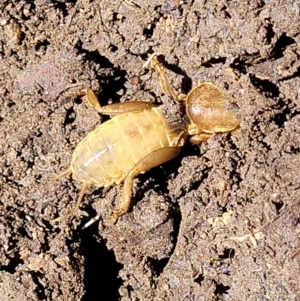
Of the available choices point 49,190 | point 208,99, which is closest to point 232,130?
point 208,99

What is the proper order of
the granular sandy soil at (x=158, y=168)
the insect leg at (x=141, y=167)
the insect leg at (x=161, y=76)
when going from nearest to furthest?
the granular sandy soil at (x=158, y=168)
the insect leg at (x=141, y=167)
the insect leg at (x=161, y=76)

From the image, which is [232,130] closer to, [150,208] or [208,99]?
[208,99]

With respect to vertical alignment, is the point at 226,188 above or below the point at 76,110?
below

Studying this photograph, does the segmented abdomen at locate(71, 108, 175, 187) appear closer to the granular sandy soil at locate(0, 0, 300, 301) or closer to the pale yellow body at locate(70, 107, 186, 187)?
the pale yellow body at locate(70, 107, 186, 187)

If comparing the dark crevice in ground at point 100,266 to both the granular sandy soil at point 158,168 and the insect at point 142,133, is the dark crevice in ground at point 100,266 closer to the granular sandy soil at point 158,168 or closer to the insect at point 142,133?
the granular sandy soil at point 158,168

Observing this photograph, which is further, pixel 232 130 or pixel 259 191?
pixel 232 130

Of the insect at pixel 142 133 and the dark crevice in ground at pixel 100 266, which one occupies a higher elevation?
the insect at pixel 142 133

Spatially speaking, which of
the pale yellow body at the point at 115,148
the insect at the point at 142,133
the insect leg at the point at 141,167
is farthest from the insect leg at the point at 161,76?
the insect leg at the point at 141,167
